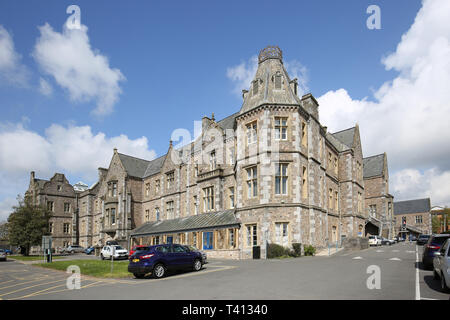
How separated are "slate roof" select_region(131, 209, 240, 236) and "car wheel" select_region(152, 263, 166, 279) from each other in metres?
12.4

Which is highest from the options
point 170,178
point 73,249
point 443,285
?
point 170,178

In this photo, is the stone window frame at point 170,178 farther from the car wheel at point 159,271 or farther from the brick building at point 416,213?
the brick building at point 416,213

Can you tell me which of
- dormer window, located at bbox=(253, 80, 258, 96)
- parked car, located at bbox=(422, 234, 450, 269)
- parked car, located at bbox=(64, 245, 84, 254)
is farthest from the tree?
parked car, located at bbox=(422, 234, 450, 269)

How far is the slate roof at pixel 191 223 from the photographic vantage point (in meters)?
30.5

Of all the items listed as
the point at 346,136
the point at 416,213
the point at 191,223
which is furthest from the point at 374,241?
the point at 416,213

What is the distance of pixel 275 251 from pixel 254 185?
19.5ft

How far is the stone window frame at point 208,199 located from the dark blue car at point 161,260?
16.7 meters

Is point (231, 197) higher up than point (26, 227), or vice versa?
point (231, 197)

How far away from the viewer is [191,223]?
35500 millimetres

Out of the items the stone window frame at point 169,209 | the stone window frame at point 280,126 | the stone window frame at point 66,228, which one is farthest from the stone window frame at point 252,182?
the stone window frame at point 66,228

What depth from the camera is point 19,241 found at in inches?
1758

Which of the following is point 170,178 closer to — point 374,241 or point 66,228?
point 374,241

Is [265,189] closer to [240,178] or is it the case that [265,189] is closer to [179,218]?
[240,178]

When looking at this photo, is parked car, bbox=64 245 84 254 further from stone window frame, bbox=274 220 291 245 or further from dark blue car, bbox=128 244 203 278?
dark blue car, bbox=128 244 203 278
